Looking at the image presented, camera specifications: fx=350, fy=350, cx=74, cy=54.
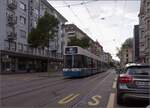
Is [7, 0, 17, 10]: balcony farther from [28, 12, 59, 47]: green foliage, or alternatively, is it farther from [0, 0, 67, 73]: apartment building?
[28, 12, 59, 47]: green foliage

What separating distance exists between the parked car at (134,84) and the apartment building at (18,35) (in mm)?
42367

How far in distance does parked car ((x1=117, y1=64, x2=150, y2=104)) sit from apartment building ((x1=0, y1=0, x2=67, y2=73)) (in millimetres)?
42367

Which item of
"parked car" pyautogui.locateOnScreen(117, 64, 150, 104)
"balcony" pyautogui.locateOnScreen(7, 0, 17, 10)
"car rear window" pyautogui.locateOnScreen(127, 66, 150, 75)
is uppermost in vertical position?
"balcony" pyautogui.locateOnScreen(7, 0, 17, 10)

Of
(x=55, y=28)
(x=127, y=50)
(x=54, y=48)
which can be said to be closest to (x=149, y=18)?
(x=55, y=28)

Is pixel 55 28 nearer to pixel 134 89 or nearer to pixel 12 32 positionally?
pixel 12 32

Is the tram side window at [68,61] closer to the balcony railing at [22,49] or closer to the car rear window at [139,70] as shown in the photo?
the car rear window at [139,70]

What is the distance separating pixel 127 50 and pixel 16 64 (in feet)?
305

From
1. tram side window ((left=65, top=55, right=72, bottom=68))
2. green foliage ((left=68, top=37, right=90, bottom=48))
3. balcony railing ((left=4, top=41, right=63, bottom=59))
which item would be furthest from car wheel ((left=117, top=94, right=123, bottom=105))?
green foliage ((left=68, top=37, right=90, bottom=48))

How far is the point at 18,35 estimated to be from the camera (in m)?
67.7

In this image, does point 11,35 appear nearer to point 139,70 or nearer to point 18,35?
point 18,35

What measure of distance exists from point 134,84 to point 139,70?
0.80 m

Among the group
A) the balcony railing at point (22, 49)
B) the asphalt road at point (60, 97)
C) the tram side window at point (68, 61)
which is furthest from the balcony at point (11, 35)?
the asphalt road at point (60, 97)

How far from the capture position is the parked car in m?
11.6

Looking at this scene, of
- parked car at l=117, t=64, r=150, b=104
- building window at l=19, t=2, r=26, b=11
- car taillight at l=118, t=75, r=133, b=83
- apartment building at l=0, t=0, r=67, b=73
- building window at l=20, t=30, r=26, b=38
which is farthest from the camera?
building window at l=20, t=30, r=26, b=38
